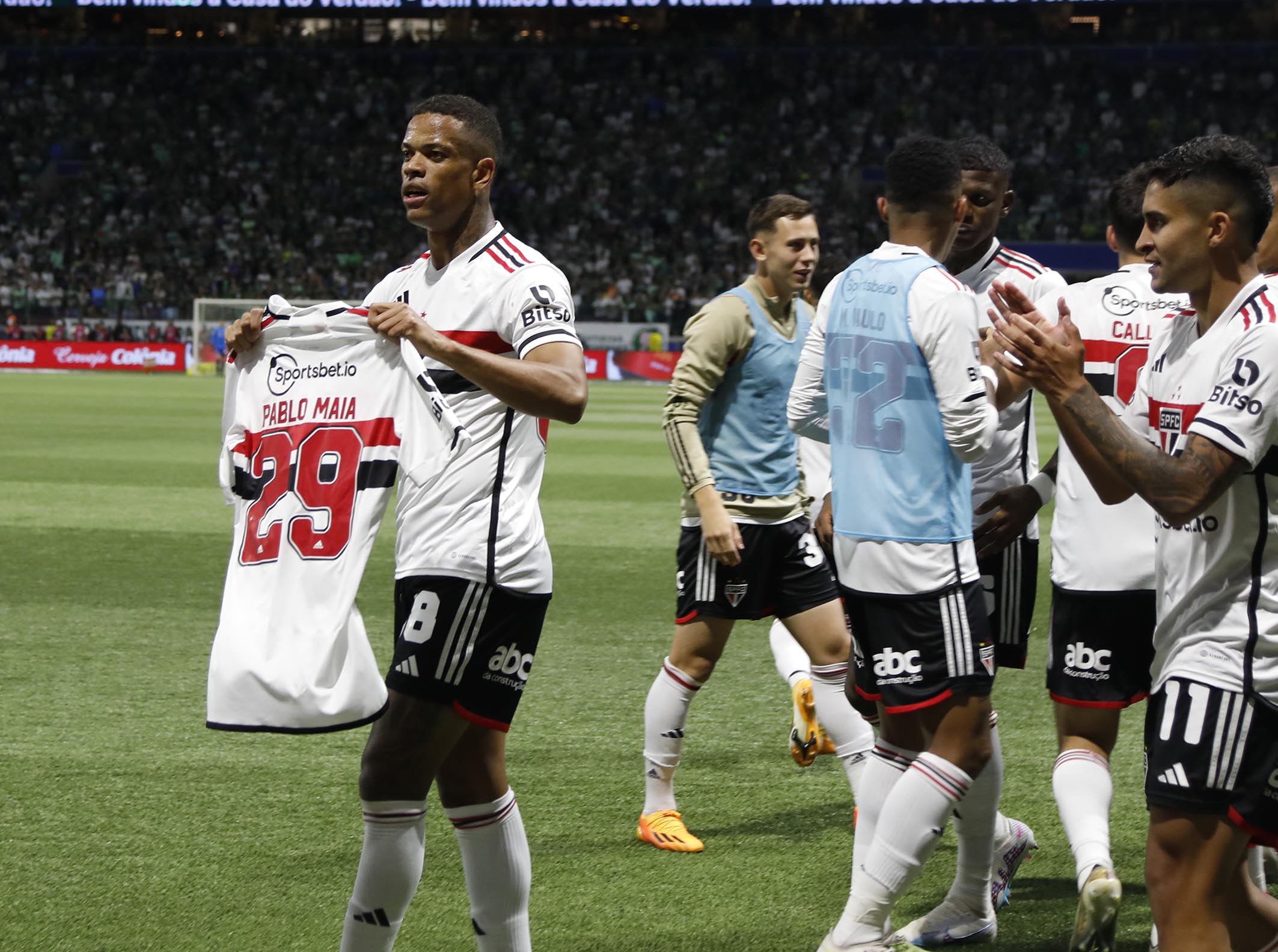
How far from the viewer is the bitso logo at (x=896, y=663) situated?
3.54 metres

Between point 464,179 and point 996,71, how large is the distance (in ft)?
148

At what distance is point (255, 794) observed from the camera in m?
5.14

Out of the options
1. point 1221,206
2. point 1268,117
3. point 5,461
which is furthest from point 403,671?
point 1268,117

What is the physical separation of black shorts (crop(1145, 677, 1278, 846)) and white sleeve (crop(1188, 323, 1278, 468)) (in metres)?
0.47

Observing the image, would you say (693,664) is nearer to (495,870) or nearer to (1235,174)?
(495,870)

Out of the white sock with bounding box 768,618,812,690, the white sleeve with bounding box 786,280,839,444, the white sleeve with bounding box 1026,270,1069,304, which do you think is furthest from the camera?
the white sock with bounding box 768,618,812,690

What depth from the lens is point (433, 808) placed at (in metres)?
5.20

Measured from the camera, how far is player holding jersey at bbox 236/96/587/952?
3240 millimetres

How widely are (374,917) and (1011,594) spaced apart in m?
2.15

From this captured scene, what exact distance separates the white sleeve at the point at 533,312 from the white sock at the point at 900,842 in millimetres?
1329

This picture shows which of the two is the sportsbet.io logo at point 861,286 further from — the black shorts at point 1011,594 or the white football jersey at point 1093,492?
the black shorts at point 1011,594

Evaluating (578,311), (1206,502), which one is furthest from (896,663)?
(578,311)

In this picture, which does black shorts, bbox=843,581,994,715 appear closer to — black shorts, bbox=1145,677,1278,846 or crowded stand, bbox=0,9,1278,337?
black shorts, bbox=1145,677,1278,846

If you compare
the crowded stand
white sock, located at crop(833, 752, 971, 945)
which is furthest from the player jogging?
the crowded stand
